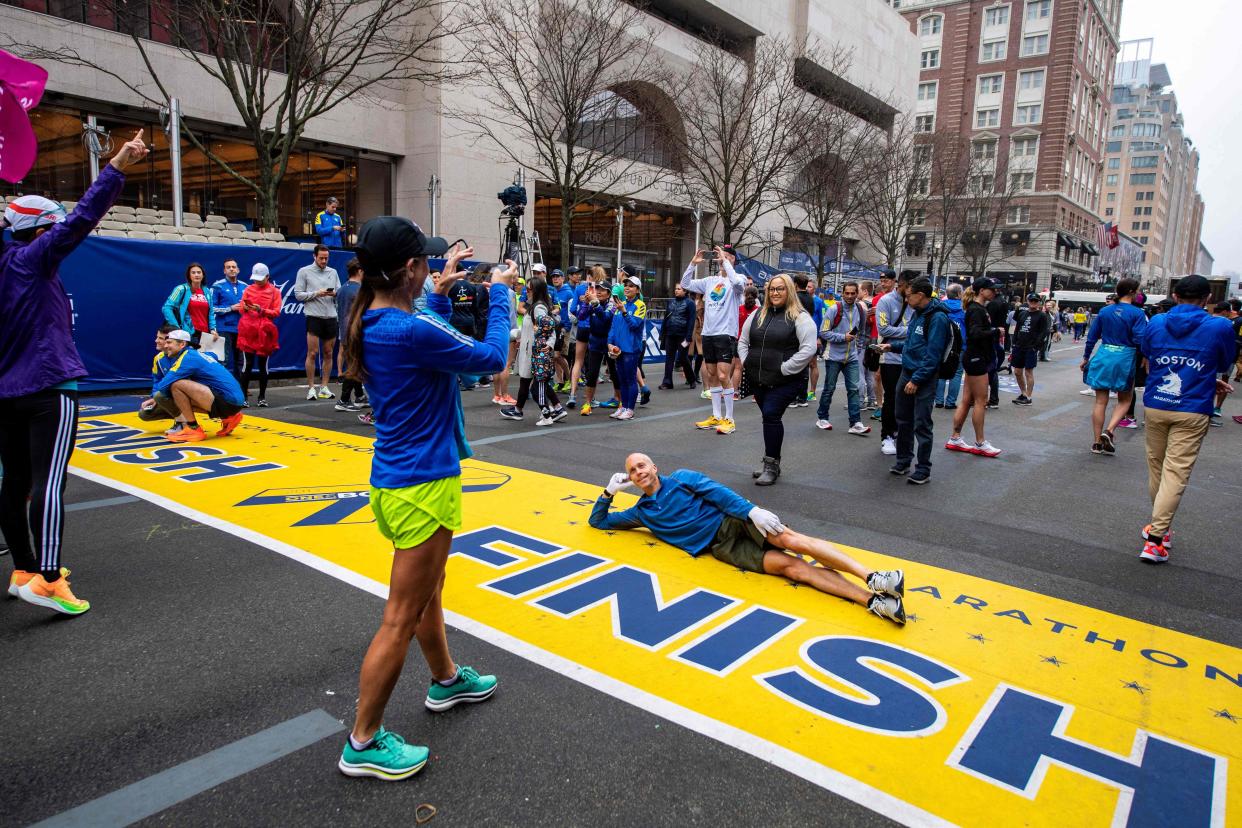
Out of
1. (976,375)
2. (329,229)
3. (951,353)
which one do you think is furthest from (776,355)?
(329,229)

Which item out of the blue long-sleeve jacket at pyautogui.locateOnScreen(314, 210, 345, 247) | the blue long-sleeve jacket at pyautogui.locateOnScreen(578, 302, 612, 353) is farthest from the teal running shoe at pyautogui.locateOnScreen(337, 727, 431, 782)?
the blue long-sleeve jacket at pyautogui.locateOnScreen(314, 210, 345, 247)

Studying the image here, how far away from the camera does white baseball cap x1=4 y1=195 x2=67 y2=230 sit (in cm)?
361

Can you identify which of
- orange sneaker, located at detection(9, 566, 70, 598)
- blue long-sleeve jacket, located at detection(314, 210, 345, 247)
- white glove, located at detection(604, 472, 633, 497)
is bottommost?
orange sneaker, located at detection(9, 566, 70, 598)

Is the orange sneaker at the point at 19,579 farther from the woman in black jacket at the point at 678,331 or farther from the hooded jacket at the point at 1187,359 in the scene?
the woman in black jacket at the point at 678,331

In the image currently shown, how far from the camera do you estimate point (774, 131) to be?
2552 cm

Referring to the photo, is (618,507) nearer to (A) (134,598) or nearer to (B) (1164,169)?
(A) (134,598)

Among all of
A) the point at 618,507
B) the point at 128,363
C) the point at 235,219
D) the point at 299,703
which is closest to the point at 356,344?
the point at 299,703

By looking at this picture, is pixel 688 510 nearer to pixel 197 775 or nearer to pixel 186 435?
pixel 197 775

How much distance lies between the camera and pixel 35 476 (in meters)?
3.59

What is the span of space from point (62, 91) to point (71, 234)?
1997cm

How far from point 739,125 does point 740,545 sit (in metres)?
24.5

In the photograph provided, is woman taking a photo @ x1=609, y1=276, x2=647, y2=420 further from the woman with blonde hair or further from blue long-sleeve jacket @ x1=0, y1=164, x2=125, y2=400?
blue long-sleeve jacket @ x1=0, y1=164, x2=125, y2=400

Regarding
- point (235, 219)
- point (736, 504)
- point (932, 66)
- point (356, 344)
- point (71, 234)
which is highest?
point (932, 66)

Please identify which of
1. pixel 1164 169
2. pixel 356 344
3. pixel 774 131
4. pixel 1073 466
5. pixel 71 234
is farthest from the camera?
pixel 1164 169
